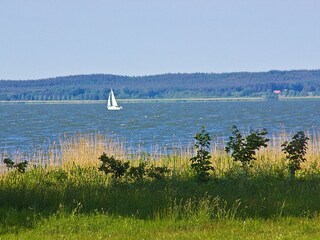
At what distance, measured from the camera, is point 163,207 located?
1355 centimetres

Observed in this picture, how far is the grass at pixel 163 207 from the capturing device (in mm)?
11938

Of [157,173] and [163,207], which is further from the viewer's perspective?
[157,173]

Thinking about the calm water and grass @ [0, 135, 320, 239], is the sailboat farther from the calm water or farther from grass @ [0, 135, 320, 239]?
grass @ [0, 135, 320, 239]

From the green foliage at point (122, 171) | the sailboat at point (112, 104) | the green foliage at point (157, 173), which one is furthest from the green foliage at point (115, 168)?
the sailboat at point (112, 104)

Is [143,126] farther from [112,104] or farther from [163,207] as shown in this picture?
[112,104]

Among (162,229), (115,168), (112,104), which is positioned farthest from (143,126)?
(112,104)

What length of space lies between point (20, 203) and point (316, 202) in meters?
5.68

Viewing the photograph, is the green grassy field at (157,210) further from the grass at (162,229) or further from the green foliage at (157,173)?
the green foliage at (157,173)

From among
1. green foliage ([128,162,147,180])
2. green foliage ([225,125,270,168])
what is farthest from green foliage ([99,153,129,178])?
green foliage ([225,125,270,168])

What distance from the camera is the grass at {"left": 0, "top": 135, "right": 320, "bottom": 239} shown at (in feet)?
39.2

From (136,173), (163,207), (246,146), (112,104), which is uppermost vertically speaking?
(246,146)

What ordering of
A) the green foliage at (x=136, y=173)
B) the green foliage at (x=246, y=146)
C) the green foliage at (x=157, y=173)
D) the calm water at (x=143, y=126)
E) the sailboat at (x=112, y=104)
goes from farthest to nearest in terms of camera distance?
the sailboat at (x=112, y=104)
the calm water at (x=143, y=126)
the green foliage at (x=246, y=146)
the green foliage at (x=157, y=173)
the green foliage at (x=136, y=173)

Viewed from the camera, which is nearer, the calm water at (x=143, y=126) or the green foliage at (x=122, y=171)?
the green foliage at (x=122, y=171)

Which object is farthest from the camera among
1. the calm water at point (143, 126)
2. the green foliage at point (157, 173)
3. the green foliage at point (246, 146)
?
the calm water at point (143, 126)
